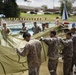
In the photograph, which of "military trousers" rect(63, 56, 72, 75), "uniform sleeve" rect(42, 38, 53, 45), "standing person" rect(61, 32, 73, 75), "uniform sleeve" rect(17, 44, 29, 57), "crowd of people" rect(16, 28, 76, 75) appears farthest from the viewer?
"military trousers" rect(63, 56, 72, 75)

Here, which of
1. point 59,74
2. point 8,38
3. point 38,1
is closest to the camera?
point 8,38

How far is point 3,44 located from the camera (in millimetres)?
8250

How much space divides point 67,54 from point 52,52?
82cm

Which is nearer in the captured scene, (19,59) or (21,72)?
(19,59)

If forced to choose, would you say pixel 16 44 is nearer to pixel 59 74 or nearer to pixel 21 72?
A: pixel 21 72

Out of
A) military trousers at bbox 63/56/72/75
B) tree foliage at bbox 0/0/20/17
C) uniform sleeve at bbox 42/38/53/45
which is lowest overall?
tree foliage at bbox 0/0/20/17

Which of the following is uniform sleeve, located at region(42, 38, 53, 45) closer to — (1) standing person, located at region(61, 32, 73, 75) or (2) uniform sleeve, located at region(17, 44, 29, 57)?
(1) standing person, located at region(61, 32, 73, 75)

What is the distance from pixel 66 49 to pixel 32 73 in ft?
6.73

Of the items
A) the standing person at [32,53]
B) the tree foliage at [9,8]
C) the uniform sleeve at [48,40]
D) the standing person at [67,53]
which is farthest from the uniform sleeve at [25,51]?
the tree foliage at [9,8]

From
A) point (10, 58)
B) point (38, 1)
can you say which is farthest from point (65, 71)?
point (38, 1)

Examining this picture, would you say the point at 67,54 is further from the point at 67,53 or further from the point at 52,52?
the point at 52,52

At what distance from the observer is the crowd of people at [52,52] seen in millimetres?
6758

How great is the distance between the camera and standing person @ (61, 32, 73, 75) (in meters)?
8.46

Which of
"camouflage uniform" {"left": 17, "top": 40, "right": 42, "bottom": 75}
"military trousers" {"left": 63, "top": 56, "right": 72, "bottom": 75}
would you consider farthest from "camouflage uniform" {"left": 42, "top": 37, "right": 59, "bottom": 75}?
"camouflage uniform" {"left": 17, "top": 40, "right": 42, "bottom": 75}
